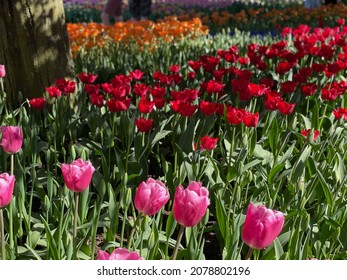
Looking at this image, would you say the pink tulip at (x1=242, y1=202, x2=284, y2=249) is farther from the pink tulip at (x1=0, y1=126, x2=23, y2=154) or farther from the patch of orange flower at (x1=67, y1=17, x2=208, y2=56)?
the patch of orange flower at (x1=67, y1=17, x2=208, y2=56)

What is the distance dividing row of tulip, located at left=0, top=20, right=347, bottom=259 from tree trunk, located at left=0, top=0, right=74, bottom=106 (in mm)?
193

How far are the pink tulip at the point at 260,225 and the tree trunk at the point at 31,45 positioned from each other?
8.53ft

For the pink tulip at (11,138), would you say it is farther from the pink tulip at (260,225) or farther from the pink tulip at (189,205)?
the pink tulip at (260,225)

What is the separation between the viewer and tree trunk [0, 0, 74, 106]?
12.0 ft

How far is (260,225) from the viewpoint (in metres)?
1.43

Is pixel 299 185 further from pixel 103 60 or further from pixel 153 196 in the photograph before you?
pixel 103 60

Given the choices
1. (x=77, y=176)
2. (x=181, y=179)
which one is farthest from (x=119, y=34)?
(x=77, y=176)

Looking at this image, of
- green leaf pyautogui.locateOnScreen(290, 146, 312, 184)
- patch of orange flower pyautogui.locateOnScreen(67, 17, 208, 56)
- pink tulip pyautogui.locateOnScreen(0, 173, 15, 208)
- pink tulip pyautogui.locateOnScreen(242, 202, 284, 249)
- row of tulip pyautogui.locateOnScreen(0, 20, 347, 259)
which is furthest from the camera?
patch of orange flower pyautogui.locateOnScreen(67, 17, 208, 56)

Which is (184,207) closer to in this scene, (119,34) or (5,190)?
(5,190)

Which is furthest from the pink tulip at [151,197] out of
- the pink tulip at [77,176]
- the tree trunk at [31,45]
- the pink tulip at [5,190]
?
the tree trunk at [31,45]

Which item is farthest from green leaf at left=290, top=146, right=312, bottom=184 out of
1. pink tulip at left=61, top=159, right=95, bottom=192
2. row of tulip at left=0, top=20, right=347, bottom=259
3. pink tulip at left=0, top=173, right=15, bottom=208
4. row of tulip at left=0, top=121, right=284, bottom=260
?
pink tulip at left=0, top=173, right=15, bottom=208

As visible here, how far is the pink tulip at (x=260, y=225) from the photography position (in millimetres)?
1425
